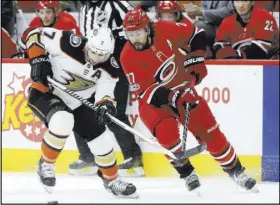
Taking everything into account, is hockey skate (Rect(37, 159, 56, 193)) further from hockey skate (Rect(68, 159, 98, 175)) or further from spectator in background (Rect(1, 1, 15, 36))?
spectator in background (Rect(1, 1, 15, 36))

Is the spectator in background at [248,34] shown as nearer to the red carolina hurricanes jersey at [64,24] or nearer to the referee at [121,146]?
the referee at [121,146]

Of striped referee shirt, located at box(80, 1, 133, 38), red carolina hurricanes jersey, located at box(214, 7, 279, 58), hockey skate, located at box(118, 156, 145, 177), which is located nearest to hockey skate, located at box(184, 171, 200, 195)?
hockey skate, located at box(118, 156, 145, 177)

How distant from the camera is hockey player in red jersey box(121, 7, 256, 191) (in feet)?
17.5

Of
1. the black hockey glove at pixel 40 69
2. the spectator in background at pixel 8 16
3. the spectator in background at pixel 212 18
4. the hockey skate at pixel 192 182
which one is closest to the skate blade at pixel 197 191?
the hockey skate at pixel 192 182

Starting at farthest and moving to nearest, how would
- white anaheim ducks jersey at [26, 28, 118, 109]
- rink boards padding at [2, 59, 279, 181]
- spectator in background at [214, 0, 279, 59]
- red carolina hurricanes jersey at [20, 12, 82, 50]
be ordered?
1. red carolina hurricanes jersey at [20, 12, 82, 50]
2. spectator in background at [214, 0, 279, 59]
3. rink boards padding at [2, 59, 279, 181]
4. white anaheim ducks jersey at [26, 28, 118, 109]

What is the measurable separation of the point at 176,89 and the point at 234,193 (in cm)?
69

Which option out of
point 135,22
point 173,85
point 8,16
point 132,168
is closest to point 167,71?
point 173,85

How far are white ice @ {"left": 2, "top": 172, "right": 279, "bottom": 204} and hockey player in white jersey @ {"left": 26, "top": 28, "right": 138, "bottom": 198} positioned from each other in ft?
0.39

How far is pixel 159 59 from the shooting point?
537 centimetres

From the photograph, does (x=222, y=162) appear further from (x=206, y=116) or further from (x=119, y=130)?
(x=119, y=130)

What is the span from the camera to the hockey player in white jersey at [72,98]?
521 cm

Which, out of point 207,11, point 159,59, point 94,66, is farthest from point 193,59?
point 207,11

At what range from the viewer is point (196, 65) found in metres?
5.36

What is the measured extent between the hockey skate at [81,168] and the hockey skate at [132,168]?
0.20m
